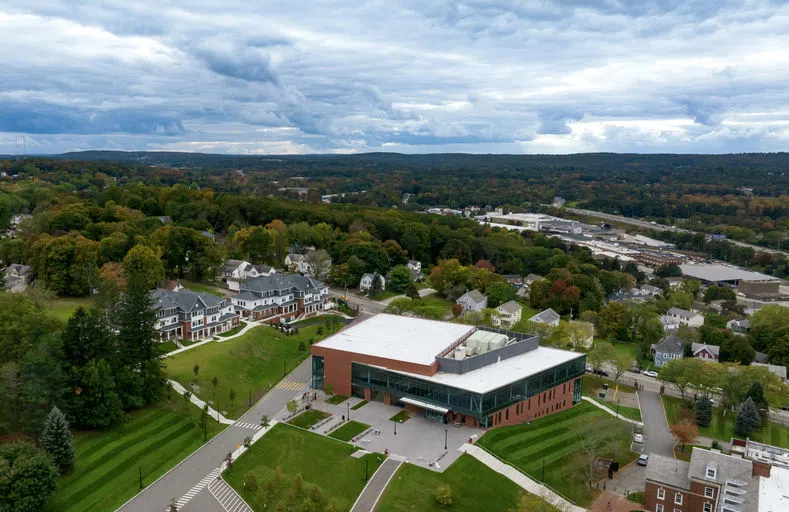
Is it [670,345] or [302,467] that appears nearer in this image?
[302,467]

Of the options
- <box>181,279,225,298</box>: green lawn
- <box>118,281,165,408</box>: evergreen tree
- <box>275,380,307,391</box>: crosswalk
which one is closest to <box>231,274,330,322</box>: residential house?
<box>181,279,225,298</box>: green lawn

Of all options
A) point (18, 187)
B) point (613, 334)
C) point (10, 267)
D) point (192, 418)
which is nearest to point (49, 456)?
point (192, 418)

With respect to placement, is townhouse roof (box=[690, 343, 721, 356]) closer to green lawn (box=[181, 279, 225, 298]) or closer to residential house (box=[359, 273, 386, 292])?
residential house (box=[359, 273, 386, 292])

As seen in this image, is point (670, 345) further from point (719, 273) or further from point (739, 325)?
point (719, 273)

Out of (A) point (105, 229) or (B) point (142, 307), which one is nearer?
(B) point (142, 307)

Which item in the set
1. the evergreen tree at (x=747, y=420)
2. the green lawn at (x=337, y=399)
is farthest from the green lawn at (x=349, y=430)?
the evergreen tree at (x=747, y=420)

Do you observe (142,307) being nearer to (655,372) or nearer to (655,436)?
(655,436)

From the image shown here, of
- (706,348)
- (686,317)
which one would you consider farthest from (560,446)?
(686,317)
